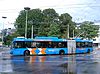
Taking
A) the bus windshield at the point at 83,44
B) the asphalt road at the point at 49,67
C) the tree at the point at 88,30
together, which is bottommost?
the asphalt road at the point at 49,67

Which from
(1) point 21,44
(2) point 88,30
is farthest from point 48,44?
(2) point 88,30

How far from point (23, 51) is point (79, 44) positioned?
11.8m

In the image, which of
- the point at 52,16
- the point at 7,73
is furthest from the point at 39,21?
the point at 7,73

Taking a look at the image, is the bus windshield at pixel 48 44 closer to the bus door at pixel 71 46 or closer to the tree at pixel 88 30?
the bus door at pixel 71 46

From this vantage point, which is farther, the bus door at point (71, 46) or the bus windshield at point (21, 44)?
the bus door at point (71, 46)

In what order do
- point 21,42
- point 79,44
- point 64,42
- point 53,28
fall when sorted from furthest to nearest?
point 53,28 → point 79,44 → point 64,42 → point 21,42

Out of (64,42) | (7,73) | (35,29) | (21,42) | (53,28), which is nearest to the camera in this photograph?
(7,73)

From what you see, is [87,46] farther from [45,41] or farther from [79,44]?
[45,41]

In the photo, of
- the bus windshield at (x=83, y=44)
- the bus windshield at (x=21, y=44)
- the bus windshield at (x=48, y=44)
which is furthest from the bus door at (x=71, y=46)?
the bus windshield at (x=21, y=44)

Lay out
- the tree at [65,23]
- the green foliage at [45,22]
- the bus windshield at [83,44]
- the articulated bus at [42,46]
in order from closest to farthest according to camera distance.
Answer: the articulated bus at [42,46], the bus windshield at [83,44], the green foliage at [45,22], the tree at [65,23]

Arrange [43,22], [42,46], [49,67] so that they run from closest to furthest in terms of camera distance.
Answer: [49,67] < [42,46] < [43,22]

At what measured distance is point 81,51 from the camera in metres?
57.5

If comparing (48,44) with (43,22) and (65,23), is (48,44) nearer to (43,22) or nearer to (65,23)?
(43,22)

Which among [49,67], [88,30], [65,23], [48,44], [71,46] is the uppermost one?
[65,23]
